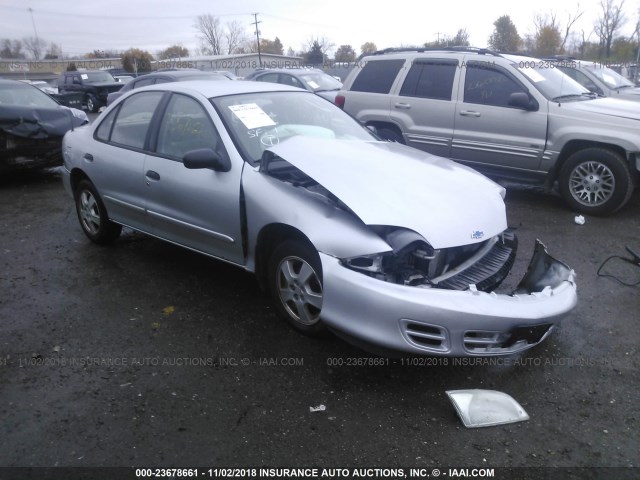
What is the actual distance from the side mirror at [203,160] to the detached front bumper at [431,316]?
4.06ft

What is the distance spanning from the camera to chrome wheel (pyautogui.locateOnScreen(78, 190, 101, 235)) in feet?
17.4

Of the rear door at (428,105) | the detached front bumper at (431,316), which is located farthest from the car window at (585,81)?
the detached front bumper at (431,316)

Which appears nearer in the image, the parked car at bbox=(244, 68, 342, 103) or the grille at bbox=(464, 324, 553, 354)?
the grille at bbox=(464, 324, 553, 354)

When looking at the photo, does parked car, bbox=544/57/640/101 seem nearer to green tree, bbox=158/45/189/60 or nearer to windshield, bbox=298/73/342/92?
windshield, bbox=298/73/342/92

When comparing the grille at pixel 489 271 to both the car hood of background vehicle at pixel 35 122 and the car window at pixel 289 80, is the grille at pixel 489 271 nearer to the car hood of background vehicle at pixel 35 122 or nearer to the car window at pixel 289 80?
the car hood of background vehicle at pixel 35 122

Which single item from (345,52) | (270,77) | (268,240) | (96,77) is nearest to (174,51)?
(345,52)

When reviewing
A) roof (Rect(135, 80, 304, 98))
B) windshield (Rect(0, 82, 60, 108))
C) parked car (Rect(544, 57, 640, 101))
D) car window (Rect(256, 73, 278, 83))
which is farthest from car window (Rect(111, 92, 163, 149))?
car window (Rect(256, 73, 278, 83))

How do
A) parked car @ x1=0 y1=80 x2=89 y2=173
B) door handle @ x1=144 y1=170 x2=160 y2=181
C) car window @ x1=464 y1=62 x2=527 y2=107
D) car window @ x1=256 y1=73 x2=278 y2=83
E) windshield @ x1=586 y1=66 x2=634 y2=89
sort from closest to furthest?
1. door handle @ x1=144 y1=170 x2=160 y2=181
2. car window @ x1=464 y1=62 x2=527 y2=107
3. parked car @ x1=0 y1=80 x2=89 y2=173
4. windshield @ x1=586 y1=66 x2=634 y2=89
5. car window @ x1=256 y1=73 x2=278 y2=83

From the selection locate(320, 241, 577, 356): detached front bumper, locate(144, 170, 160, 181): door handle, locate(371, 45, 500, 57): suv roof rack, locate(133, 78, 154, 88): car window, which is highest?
locate(371, 45, 500, 57): suv roof rack

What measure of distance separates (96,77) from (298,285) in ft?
69.8

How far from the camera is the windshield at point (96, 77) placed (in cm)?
2108

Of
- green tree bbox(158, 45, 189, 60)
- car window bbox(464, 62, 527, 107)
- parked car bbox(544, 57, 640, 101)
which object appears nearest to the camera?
car window bbox(464, 62, 527, 107)

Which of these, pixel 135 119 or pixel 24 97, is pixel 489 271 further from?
pixel 24 97

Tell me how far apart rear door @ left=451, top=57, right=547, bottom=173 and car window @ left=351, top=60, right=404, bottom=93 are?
1058 mm
